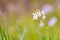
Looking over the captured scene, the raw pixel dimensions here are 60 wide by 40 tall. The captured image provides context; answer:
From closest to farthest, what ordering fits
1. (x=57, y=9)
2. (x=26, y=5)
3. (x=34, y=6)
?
(x=57, y=9) < (x=34, y=6) < (x=26, y=5)

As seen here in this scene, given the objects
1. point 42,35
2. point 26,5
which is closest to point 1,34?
point 42,35

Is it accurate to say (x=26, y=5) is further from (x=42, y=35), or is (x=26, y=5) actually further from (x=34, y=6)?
(x=42, y=35)

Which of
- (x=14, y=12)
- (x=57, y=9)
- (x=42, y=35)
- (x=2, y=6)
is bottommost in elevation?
(x=42, y=35)

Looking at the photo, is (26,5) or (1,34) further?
(26,5)

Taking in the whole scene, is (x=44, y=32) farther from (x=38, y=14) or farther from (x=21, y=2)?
(x=21, y=2)

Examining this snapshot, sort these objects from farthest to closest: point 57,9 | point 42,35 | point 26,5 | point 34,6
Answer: point 26,5
point 34,6
point 57,9
point 42,35

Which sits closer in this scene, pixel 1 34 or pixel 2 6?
pixel 1 34

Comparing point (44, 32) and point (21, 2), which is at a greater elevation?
point (21, 2)

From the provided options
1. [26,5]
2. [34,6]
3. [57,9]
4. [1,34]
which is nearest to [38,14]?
[1,34]

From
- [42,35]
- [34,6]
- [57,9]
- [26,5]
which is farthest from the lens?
[26,5]
